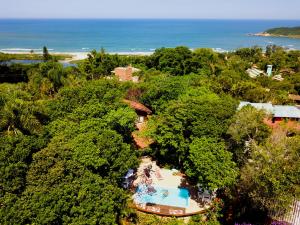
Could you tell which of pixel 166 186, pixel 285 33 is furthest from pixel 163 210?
pixel 285 33

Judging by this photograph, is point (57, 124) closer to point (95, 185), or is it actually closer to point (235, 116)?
point (95, 185)

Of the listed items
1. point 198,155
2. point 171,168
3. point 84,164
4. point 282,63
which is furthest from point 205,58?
point 84,164

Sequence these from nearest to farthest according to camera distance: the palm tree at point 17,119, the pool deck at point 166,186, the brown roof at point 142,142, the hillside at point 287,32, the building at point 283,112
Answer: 1. the palm tree at point 17,119
2. the pool deck at point 166,186
3. the brown roof at point 142,142
4. the building at point 283,112
5. the hillside at point 287,32

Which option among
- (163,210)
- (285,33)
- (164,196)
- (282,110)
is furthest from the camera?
(285,33)

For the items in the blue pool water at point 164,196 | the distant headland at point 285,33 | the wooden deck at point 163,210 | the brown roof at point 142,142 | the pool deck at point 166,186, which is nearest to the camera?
the wooden deck at point 163,210

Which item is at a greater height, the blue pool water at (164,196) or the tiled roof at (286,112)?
the tiled roof at (286,112)

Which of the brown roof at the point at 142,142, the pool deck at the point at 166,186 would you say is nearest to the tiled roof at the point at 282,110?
the brown roof at the point at 142,142

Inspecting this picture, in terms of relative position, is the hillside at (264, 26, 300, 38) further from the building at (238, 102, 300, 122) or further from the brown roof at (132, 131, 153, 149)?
the brown roof at (132, 131, 153, 149)

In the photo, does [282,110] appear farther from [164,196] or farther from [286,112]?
[164,196]

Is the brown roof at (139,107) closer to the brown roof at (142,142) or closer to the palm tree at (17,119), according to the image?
the brown roof at (142,142)
